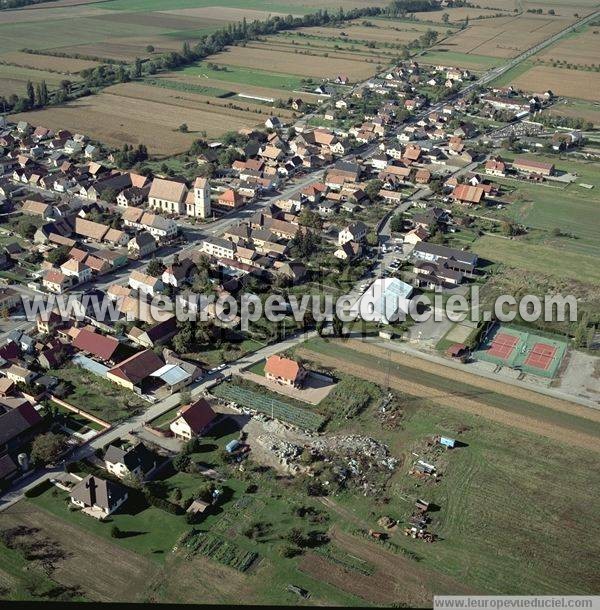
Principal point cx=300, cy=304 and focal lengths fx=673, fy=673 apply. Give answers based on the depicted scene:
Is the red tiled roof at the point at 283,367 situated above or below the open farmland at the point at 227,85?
below

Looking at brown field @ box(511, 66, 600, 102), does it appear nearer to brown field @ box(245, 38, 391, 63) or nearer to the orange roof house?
brown field @ box(245, 38, 391, 63)

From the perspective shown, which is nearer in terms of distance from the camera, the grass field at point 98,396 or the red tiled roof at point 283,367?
the grass field at point 98,396

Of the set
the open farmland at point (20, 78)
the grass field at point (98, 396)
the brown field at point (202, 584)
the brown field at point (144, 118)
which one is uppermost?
the open farmland at point (20, 78)

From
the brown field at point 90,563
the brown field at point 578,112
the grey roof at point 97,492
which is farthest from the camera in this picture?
the brown field at point 578,112

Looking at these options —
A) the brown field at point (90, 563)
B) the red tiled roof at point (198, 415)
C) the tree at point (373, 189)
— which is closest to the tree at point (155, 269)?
the red tiled roof at point (198, 415)

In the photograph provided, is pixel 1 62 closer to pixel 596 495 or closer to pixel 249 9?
pixel 249 9

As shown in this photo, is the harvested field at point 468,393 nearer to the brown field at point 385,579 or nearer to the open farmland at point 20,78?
the brown field at point 385,579

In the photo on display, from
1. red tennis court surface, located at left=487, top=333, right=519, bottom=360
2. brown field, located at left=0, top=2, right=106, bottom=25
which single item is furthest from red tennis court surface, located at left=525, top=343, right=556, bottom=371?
brown field, located at left=0, top=2, right=106, bottom=25
